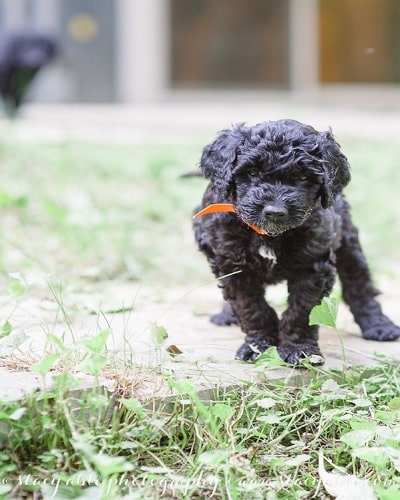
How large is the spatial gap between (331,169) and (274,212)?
0.39 m

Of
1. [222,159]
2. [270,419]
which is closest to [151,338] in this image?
[270,419]

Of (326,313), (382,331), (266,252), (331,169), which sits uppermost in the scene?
(331,169)

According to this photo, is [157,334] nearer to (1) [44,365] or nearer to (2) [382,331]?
(1) [44,365]

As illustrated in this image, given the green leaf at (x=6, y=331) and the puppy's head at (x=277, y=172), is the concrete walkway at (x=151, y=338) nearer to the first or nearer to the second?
the green leaf at (x=6, y=331)

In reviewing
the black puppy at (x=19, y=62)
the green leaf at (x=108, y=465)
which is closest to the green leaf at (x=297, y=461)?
the green leaf at (x=108, y=465)

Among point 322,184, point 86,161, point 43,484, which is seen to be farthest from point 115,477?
point 86,161

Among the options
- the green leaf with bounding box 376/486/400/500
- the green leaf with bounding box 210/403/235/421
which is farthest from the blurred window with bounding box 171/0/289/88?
the green leaf with bounding box 376/486/400/500

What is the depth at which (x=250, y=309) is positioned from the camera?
374 centimetres

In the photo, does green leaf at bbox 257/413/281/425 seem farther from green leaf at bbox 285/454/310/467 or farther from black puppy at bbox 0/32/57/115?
black puppy at bbox 0/32/57/115

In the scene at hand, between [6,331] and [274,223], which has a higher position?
[274,223]

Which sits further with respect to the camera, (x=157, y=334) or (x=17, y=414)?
(x=157, y=334)

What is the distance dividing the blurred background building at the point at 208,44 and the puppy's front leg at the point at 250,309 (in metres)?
13.1

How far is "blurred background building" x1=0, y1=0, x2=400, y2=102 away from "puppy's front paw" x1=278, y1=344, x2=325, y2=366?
43.6ft

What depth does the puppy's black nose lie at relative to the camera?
127 inches
